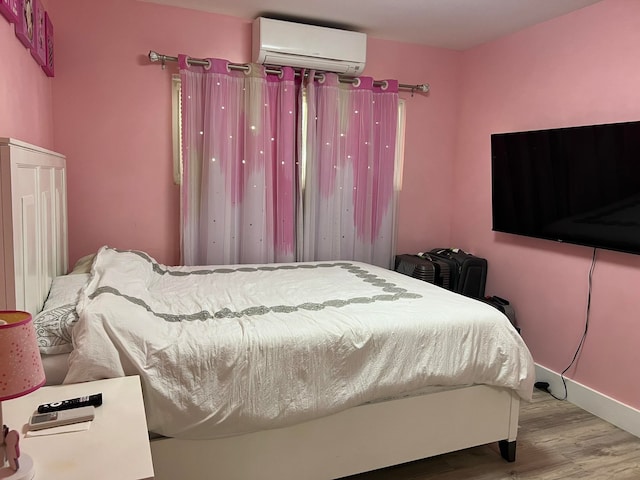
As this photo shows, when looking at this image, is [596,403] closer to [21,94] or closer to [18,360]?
[18,360]

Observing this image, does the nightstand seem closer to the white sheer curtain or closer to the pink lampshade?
the pink lampshade

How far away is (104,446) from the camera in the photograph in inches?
48.2

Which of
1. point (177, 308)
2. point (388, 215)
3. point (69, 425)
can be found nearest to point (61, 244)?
point (177, 308)

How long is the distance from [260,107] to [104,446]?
8.89 ft

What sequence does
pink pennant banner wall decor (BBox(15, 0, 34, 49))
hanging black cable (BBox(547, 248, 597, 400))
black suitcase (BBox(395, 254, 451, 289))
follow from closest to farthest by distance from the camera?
1. pink pennant banner wall decor (BBox(15, 0, 34, 49))
2. hanging black cable (BBox(547, 248, 597, 400))
3. black suitcase (BBox(395, 254, 451, 289))

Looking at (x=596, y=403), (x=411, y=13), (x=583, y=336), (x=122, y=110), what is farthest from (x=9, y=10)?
(x=596, y=403)

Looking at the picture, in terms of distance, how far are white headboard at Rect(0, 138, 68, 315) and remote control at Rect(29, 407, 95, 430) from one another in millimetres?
354

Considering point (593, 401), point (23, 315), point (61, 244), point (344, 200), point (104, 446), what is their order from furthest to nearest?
point (344, 200)
point (593, 401)
point (61, 244)
point (104, 446)
point (23, 315)

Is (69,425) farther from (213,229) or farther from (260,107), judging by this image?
(260,107)

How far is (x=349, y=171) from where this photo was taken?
3.79 metres

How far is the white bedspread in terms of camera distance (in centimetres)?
178

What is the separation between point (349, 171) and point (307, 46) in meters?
0.96

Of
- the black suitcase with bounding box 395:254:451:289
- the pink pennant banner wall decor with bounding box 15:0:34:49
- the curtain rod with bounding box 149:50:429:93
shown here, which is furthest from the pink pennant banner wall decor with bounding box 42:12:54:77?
the black suitcase with bounding box 395:254:451:289

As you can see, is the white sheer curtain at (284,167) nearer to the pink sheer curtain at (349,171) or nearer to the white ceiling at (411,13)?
the pink sheer curtain at (349,171)
